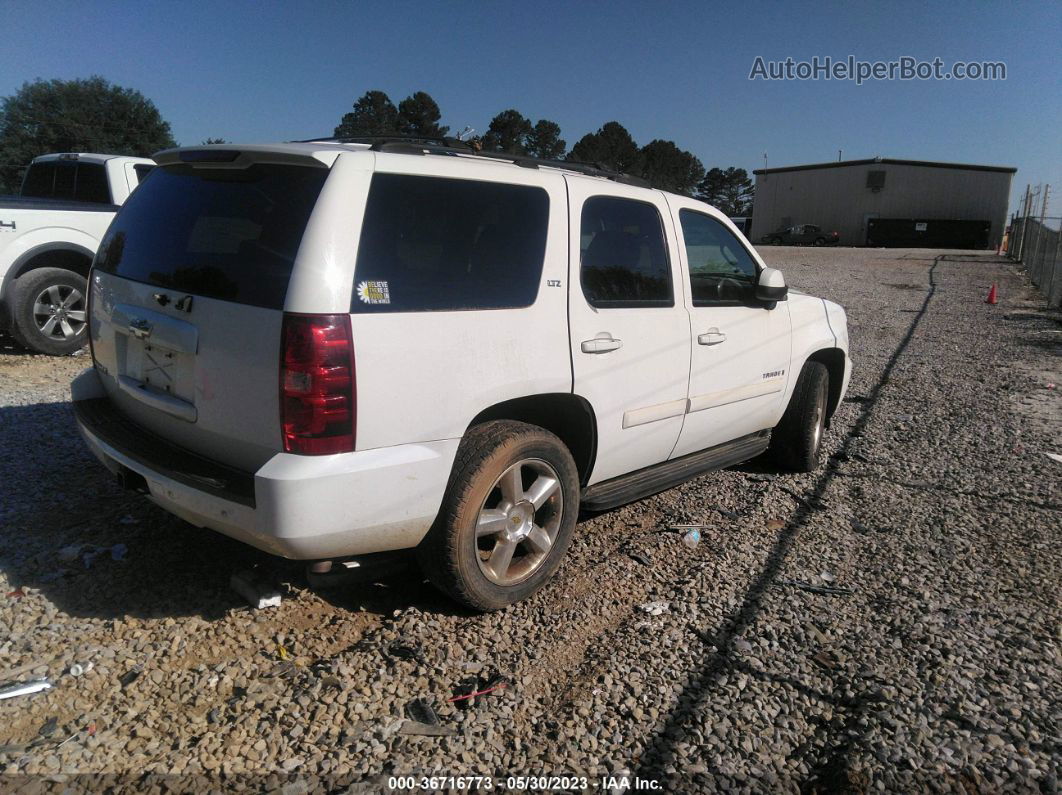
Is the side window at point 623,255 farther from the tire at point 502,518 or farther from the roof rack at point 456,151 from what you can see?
the tire at point 502,518

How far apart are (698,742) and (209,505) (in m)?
1.94

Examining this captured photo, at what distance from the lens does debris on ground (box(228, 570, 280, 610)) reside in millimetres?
3389

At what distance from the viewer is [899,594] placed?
12.5 ft

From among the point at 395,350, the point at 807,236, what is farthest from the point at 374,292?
the point at 807,236

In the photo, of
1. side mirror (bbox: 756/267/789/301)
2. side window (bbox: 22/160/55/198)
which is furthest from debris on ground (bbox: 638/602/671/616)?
side window (bbox: 22/160/55/198)

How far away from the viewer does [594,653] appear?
10.6ft

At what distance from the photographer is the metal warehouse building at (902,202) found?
54.9 meters

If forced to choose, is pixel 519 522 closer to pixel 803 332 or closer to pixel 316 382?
pixel 316 382

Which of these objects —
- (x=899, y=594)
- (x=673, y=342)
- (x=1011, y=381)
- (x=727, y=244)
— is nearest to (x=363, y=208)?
(x=673, y=342)

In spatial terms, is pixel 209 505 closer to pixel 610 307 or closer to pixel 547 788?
pixel 547 788

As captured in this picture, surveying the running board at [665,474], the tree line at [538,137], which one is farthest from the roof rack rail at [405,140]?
the tree line at [538,137]

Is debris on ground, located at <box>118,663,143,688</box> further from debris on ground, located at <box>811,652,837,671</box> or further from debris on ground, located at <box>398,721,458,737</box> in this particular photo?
debris on ground, located at <box>811,652,837,671</box>

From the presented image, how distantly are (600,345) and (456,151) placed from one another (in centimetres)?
109

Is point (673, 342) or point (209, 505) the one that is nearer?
point (209, 505)
